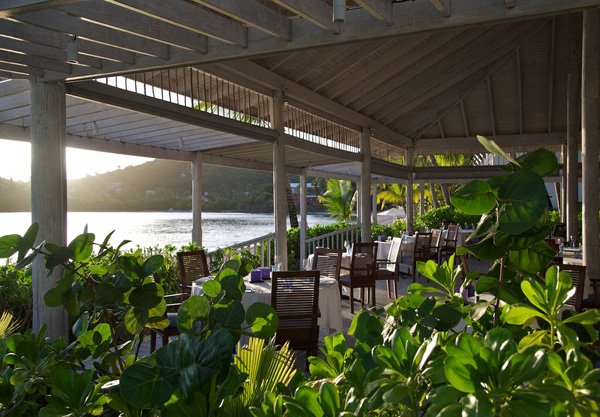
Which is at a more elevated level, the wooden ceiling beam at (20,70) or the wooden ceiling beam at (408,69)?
the wooden ceiling beam at (408,69)

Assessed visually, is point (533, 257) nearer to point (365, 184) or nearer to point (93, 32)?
point (93, 32)

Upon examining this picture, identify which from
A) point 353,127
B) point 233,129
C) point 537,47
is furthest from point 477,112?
point 233,129

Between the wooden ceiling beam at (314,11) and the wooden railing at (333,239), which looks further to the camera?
the wooden railing at (333,239)

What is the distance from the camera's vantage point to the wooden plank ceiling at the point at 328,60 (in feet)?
10.9

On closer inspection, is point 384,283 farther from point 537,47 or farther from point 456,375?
point 456,375

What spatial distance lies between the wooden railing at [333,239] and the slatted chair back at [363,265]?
3.99 meters

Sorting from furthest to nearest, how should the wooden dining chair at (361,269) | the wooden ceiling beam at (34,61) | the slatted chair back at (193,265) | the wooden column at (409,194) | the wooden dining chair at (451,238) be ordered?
the wooden column at (409,194)
the wooden dining chair at (451,238)
the wooden dining chair at (361,269)
the slatted chair back at (193,265)
the wooden ceiling beam at (34,61)

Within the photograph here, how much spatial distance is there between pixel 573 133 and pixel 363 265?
6145mm

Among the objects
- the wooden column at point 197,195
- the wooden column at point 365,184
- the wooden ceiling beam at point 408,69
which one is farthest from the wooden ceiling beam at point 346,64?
the wooden column at point 365,184

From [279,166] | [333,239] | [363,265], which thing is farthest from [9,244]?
[333,239]

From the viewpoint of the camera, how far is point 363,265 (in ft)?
25.3

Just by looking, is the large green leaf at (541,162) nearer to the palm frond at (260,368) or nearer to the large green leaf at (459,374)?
the large green leaf at (459,374)

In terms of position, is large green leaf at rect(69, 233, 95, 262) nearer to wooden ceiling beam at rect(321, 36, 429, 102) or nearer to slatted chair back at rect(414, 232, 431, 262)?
wooden ceiling beam at rect(321, 36, 429, 102)

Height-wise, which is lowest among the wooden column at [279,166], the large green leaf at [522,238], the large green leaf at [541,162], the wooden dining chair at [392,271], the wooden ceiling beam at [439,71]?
the wooden dining chair at [392,271]
